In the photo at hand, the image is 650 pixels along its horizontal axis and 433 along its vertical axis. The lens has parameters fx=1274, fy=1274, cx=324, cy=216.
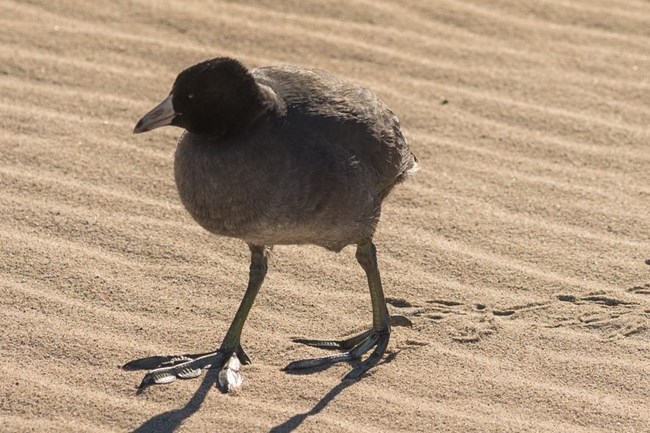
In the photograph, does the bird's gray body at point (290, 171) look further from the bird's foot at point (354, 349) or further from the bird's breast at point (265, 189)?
the bird's foot at point (354, 349)

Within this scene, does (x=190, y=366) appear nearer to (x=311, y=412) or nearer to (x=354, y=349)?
(x=311, y=412)

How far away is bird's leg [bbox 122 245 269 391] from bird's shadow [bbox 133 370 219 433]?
7 centimetres

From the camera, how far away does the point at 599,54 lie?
27.8 ft

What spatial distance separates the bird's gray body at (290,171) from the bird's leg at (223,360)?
312 mm

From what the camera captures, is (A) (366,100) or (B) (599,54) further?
(B) (599,54)

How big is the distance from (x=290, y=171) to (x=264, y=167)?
4.3 inches

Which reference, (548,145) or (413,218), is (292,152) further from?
(548,145)

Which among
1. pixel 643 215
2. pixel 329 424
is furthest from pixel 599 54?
pixel 329 424

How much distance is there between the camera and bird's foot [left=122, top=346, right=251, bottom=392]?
5.33 meters

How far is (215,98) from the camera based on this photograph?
530 centimetres

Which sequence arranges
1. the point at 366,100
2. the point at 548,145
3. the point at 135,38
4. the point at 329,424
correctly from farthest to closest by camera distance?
the point at 135,38
the point at 548,145
the point at 366,100
the point at 329,424

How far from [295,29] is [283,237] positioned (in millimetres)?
3343

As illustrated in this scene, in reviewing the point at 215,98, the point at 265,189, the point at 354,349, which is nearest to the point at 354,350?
the point at 354,349

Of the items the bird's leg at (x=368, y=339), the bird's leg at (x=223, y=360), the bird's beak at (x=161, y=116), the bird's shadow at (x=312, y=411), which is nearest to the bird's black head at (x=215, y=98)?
the bird's beak at (x=161, y=116)
